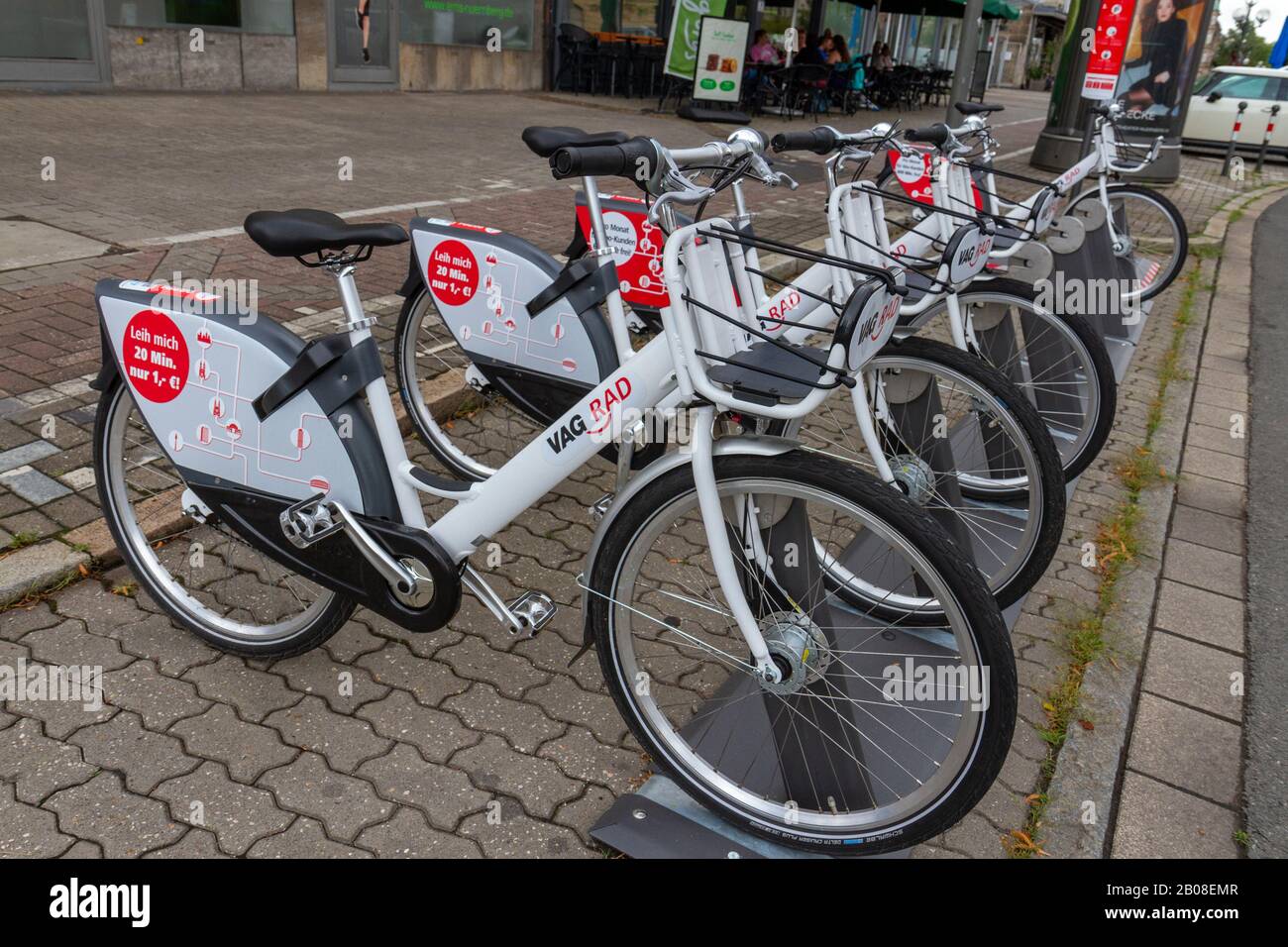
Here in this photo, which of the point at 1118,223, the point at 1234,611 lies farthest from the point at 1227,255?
the point at 1234,611

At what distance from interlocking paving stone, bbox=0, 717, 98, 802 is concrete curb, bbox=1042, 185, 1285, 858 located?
2339mm

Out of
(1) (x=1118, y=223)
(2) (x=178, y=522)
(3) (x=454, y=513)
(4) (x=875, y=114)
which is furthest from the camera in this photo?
(4) (x=875, y=114)

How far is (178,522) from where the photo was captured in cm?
339

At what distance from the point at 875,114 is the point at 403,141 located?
12199mm

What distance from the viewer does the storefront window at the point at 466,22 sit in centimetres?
1587

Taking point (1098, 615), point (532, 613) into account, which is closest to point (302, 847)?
point (532, 613)

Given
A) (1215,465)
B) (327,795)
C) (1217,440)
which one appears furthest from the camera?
(1217,440)

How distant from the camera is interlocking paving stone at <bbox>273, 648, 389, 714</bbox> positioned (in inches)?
111

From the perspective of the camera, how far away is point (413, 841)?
2346 millimetres

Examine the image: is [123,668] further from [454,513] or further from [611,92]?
[611,92]

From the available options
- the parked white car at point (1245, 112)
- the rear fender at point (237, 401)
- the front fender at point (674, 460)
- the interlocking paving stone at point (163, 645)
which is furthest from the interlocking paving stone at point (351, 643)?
the parked white car at point (1245, 112)

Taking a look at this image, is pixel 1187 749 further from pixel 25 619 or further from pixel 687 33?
pixel 687 33

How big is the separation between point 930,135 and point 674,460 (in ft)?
7.54

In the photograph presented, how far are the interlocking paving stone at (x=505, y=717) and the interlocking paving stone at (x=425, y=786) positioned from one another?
0.19m
